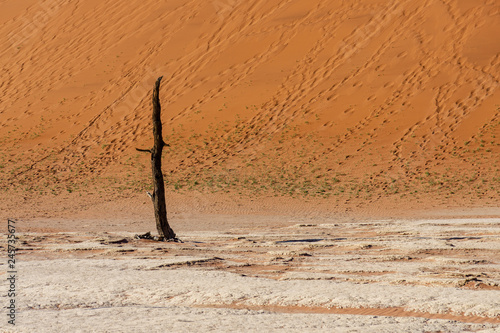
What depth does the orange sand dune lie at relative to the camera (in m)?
21.5

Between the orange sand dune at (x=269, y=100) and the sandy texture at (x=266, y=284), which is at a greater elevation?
the orange sand dune at (x=269, y=100)

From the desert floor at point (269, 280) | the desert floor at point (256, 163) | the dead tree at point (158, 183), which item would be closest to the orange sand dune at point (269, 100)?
the desert floor at point (256, 163)

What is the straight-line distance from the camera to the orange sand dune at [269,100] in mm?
21516

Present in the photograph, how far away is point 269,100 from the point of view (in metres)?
26.8

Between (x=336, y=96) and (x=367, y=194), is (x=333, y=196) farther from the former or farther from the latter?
(x=336, y=96)

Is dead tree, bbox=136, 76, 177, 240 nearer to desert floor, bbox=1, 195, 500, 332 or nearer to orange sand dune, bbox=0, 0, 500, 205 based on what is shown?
desert floor, bbox=1, 195, 500, 332

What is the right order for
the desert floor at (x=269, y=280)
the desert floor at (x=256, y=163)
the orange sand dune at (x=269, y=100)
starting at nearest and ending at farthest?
the desert floor at (x=269, y=280) < the desert floor at (x=256, y=163) < the orange sand dune at (x=269, y=100)

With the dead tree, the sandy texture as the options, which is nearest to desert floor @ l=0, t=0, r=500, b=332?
the sandy texture

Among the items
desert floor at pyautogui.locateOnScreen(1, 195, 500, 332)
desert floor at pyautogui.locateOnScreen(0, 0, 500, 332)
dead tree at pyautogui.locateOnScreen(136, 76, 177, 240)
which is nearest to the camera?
desert floor at pyautogui.locateOnScreen(1, 195, 500, 332)

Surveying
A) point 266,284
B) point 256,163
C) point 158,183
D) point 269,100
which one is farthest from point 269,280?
point 269,100

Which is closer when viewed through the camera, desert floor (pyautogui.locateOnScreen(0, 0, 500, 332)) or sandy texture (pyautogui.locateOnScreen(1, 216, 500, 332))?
sandy texture (pyautogui.locateOnScreen(1, 216, 500, 332))

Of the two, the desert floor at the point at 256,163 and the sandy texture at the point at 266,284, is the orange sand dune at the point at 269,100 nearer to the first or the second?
the desert floor at the point at 256,163

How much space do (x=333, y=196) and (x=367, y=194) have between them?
974 millimetres

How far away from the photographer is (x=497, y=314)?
205 inches
